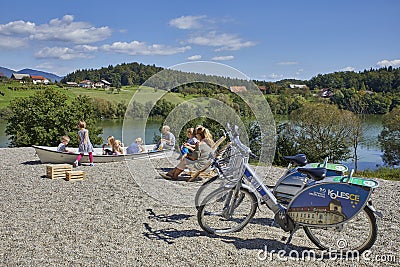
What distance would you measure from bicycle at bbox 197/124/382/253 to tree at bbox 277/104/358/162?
16.8 meters

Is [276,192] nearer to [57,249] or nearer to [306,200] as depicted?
[306,200]

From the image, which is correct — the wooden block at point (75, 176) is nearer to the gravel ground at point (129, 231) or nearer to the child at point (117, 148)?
the gravel ground at point (129, 231)

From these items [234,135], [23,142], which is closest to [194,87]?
[234,135]

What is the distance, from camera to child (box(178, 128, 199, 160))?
28.1ft

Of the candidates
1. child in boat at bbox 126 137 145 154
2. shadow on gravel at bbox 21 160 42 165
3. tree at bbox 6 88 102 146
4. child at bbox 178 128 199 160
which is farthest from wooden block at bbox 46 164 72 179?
tree at bbox 6 88 102 146

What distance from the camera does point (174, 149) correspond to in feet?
30.9

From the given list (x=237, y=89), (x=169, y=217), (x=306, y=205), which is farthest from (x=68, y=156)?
(x=306, y=205)

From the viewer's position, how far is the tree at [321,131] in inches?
850

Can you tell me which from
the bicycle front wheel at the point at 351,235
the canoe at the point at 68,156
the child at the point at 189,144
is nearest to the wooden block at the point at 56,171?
the canoe at the point at 68,156

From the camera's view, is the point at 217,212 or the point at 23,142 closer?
the point at 217,212

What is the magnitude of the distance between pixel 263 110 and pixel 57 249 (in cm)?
349

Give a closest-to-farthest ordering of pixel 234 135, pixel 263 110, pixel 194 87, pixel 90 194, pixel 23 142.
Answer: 1. pixel 234 135
2. pixel 263 110
3. pixel 194 87
4. pixel 90 194
5. pixel 23 142

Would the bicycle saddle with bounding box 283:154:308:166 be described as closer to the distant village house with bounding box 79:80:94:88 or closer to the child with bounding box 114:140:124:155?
the child with bounding box 114:140:124:155

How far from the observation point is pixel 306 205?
166 inches
